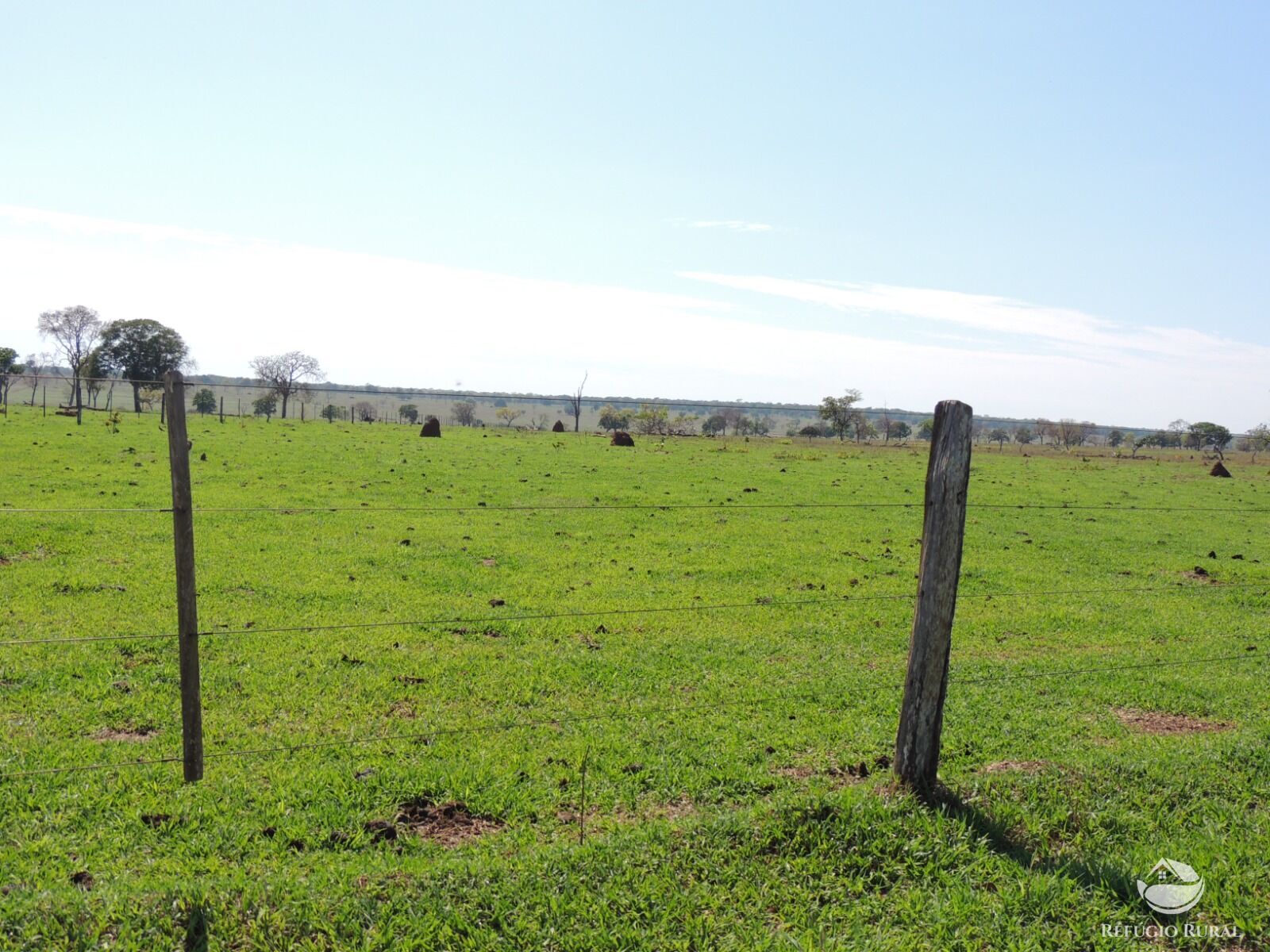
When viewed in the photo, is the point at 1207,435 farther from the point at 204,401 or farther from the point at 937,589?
the point at 937,589

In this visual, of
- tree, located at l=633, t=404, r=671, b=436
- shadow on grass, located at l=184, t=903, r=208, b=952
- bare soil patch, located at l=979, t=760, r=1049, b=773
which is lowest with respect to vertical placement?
bare soil patch, located at l=979, t=760, r=1049, b=773

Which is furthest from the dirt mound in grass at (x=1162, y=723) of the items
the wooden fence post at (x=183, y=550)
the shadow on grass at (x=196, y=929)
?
the wooden fence post at (x=183, y=550)

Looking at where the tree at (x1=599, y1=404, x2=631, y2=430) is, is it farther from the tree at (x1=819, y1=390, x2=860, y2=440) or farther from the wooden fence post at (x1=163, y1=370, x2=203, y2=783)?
the wooden fence post at (x1=163, y1=370, x2=203, y2=783)

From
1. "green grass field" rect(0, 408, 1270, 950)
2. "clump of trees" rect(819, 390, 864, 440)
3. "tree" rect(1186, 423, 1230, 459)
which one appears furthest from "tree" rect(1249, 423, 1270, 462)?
"green grass field" rect(0, 408, 1270, 950)

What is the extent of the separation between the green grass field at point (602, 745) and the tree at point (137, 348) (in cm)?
8311

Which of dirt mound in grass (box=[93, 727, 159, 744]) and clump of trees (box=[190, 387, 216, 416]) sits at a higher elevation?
clump of trees (box=[190, 387, 216, 416])

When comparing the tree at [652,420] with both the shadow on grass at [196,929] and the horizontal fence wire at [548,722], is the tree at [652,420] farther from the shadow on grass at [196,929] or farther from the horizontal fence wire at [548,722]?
the shadow on grass at [196,929]

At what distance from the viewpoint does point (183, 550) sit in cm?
521

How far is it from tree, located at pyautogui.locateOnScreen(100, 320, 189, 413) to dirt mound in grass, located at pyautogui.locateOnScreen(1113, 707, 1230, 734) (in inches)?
3871

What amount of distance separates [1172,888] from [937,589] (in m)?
2.04

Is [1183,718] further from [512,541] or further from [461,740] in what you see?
[512,541]

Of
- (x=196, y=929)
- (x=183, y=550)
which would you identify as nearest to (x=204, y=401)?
(x=183, y=550)

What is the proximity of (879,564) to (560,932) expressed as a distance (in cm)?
1370

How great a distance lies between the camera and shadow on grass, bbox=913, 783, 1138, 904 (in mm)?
4957
